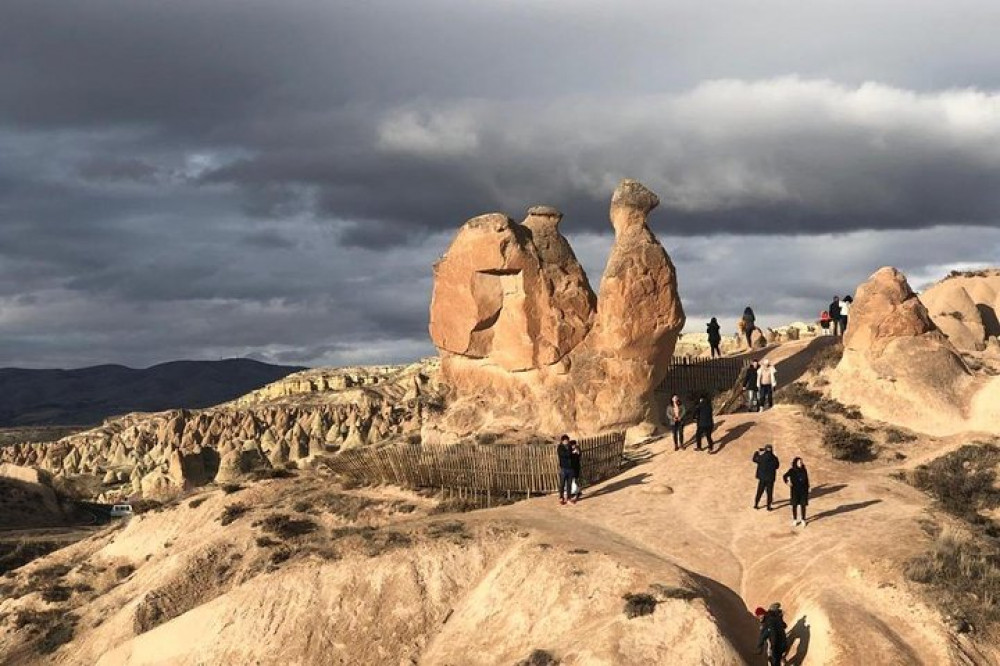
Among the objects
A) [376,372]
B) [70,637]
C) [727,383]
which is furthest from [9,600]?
[376,372]

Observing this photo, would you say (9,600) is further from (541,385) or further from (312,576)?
(541,385)

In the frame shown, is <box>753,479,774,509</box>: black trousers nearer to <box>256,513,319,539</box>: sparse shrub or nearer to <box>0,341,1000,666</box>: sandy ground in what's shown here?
<box>0,341,1000,666</box>: sandy ground

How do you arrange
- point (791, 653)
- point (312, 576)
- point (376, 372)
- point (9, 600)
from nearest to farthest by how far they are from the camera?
point (791, 653), point (312, 576), point (9, 600), point (376, 372)

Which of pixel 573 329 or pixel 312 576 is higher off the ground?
pixel 573 329

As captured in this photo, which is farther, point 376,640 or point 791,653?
point 376,640

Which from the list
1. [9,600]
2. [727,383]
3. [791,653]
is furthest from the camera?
[727,383]

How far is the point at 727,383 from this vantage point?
140ft

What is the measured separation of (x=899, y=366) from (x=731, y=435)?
6397 millimetres

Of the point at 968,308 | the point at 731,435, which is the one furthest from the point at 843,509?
the point at 968,308

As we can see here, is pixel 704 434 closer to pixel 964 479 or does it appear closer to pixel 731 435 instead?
pixel 731 435

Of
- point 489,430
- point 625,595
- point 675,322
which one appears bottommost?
point 625,595

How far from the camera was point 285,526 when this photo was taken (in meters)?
27.5

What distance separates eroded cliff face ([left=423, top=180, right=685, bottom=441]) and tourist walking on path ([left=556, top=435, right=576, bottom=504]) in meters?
8.07

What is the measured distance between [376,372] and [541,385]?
123 metres
